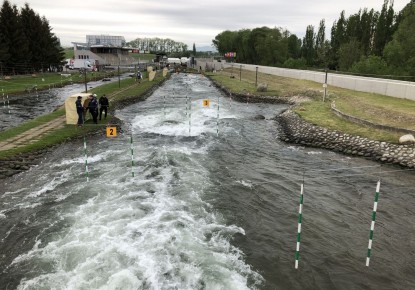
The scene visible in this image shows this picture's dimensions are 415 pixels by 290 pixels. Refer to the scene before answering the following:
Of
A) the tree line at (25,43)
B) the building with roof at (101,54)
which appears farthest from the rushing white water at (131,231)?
the building with roof at (101,54)

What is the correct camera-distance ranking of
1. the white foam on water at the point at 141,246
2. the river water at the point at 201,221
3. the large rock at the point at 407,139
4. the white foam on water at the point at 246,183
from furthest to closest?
1. the large rock at the point at 407,139
2. the white foam on water at the point at 246,183
3. the river water at the point at 201,221
4. the white foam on water at the point at 141,246

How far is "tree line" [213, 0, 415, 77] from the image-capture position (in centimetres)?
4358

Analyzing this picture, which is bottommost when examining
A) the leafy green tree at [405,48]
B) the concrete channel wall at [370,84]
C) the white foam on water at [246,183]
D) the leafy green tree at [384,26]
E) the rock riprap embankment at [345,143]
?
the white foam on water at [246,183]

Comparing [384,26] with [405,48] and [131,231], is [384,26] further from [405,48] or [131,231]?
[131,231]

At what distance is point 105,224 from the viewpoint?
34.7ft

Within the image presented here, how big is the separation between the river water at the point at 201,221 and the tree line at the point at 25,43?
170 feet

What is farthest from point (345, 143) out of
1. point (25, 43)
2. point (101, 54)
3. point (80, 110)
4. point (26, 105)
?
point (101, 54)

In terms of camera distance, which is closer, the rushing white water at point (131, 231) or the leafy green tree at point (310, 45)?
the rushing white water at point (131, 231)

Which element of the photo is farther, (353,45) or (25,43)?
(25,43)

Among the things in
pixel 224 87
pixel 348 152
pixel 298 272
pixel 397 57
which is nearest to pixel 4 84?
pixel 224 87

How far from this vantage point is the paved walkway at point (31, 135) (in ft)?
56.9

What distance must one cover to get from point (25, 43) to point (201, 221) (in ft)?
218

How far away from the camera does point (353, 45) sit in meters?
58.9

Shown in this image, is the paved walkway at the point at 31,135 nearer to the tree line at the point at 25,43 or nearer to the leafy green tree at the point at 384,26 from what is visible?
the tree line at the point at 25,43
